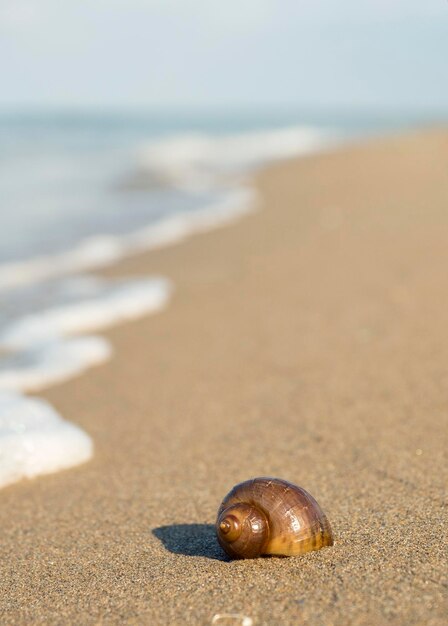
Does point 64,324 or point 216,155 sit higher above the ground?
point 64,324

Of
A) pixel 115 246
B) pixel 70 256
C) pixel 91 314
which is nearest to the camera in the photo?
pixel 91 314

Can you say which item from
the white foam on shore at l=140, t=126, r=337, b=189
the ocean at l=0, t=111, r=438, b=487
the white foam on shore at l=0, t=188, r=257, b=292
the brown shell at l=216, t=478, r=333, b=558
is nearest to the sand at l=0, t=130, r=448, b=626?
the brown shell at l=216, t=478, r=333, b=558

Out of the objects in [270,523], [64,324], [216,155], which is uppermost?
[270,523]

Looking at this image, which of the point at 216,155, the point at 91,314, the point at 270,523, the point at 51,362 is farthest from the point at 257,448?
the point at 216,155

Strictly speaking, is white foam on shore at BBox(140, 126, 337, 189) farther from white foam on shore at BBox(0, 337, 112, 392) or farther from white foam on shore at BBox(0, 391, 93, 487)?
white foam on shore at BBox(0, 391, 93, 487)

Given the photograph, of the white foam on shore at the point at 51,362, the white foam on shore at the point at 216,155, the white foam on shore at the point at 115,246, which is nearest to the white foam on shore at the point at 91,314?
the white foam on shore at the point at 51,362

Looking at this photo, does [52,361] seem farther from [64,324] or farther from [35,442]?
[35,442]

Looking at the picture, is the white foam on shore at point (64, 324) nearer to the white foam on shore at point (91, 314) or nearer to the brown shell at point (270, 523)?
the white foam on shore at point (91, 314)

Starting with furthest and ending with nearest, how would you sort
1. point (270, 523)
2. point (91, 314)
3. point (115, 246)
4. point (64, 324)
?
point (115, 246) < point (91, 314) < point (64, 324) < point (270, 523)
